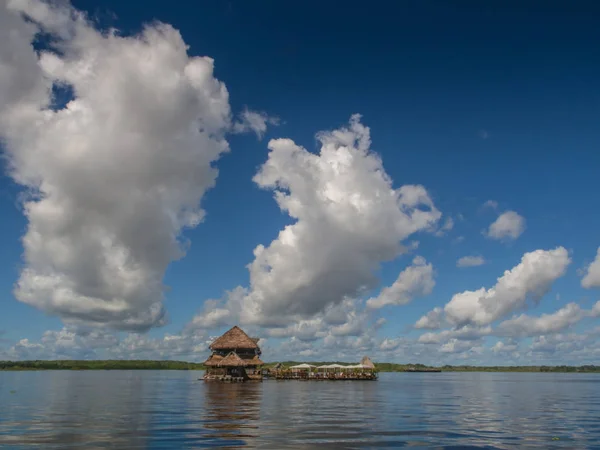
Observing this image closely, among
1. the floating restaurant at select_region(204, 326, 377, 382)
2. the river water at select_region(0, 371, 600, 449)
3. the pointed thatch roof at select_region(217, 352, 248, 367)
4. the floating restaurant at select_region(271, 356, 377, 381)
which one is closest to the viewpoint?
the river water at select_region(0, 371, 600, 449)

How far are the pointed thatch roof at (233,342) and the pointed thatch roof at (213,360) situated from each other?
1289 mm

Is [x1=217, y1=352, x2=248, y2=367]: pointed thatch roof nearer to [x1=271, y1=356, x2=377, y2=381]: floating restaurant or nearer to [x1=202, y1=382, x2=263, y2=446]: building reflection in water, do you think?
[x1=271, y1=356, x2=377, y2=381]: floating restaurant

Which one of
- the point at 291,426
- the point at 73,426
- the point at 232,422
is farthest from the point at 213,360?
the point at 291,426

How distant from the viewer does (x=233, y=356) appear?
80312 millimetres

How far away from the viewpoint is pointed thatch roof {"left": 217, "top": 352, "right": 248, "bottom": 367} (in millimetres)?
79562

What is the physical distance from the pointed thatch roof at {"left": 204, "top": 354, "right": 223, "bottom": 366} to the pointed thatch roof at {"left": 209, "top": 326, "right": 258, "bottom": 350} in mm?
1289

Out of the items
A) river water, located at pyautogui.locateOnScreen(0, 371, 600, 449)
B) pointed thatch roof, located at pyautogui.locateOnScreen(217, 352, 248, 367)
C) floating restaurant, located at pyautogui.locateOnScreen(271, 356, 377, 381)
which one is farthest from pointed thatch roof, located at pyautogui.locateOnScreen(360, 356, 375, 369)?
river water, located at pyautogui.locateOnScreen(0, 371, 600, 449)

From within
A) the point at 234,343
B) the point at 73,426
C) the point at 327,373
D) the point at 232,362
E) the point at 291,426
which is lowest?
the point at 291,426

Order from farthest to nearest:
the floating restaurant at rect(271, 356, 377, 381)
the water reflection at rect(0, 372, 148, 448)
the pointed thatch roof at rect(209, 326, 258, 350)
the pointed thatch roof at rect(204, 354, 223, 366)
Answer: the floating restaurant at rect(271, 356, 377, 381) < the pointed thatch roof at rect(209, 326, 258, 350) < the pointed thatch roof at rect(204, 354, 223, 366) < the water reflection at rect(0, 372, 148, 448)

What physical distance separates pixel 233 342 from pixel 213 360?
4202 mm

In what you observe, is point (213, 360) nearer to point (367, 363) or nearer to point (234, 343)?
point (234, 343)

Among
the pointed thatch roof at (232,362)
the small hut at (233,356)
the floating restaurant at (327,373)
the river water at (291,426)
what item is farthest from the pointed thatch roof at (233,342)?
the river water at (291,426)

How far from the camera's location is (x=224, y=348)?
8469 cm

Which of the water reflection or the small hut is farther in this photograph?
the small hut
